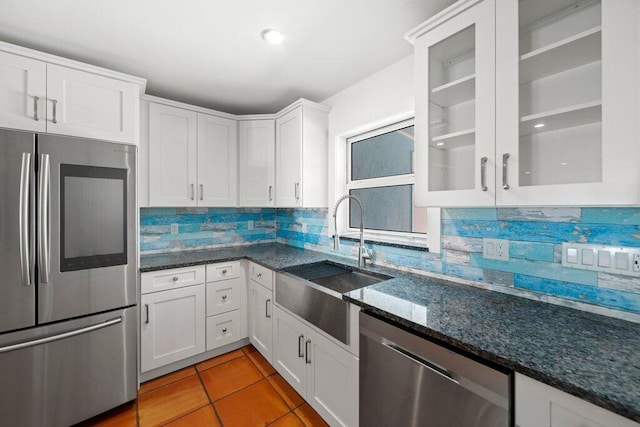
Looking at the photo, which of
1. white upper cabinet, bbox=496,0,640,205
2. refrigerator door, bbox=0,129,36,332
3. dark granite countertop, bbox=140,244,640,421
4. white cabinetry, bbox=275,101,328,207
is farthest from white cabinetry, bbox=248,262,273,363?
white upper cabinet, bbox=496,0,640,205

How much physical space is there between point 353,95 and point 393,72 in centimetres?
42

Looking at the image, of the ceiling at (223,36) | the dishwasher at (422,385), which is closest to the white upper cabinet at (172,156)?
the ceiling at (223,36)

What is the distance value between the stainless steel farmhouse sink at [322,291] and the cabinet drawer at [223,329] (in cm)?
69

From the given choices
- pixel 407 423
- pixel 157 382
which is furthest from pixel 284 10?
pixel 157 382

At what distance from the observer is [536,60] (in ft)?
3.53

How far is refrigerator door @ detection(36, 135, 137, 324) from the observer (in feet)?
4.99

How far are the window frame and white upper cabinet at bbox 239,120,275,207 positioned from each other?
31.1 inches

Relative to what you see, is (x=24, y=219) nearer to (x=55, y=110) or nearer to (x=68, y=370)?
(x=55, y=110)

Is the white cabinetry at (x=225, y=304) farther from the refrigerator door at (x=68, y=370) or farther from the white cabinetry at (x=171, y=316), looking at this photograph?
the refrigerator door at (x=68, y=370)

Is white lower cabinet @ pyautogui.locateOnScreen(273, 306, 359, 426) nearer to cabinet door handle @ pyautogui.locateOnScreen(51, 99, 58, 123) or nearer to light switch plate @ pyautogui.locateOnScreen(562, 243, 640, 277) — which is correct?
light switch plate @ pyautogui.locateOnScreen(562, 243, 640, 277)

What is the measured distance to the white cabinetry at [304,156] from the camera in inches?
A: 94.7

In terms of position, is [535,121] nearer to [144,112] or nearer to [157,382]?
[144,112]

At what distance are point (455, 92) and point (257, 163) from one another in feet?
6.45

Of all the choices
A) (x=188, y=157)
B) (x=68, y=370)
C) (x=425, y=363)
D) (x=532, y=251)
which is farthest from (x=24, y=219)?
(x=532, y=251)
